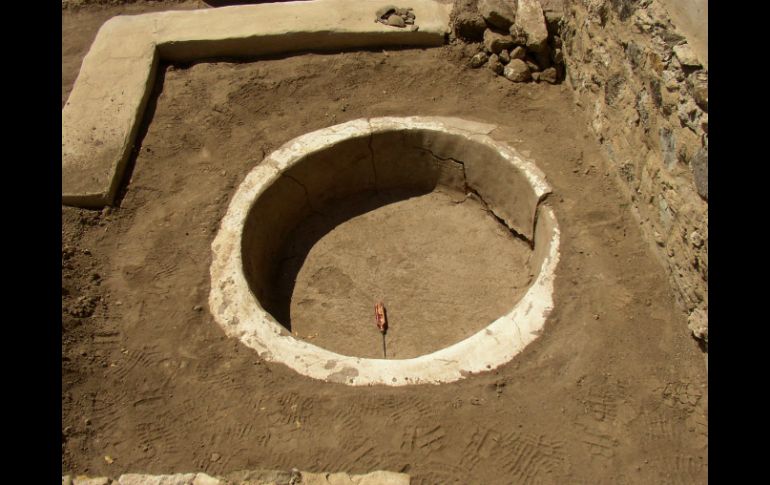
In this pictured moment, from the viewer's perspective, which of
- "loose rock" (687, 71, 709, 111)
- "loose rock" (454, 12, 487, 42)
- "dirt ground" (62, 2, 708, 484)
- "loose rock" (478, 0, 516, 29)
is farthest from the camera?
"loose rock" (454, 12, 487, 42)

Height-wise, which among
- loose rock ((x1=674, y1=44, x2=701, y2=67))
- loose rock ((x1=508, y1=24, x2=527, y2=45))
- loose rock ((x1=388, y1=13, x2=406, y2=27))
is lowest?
loose rock ((x1=388, y1=13, x2=406, y2=27))

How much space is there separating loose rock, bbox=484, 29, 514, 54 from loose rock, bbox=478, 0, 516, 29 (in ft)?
0.31

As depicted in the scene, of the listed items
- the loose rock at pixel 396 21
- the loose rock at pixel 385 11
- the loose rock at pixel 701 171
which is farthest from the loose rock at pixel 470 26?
the loose rock at pixel 701 171

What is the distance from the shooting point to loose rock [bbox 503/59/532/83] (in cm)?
528

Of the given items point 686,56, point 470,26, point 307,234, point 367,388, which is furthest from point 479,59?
point 367,388

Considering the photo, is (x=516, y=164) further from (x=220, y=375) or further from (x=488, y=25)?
(x=220, y=375)

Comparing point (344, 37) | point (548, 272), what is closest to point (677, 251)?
point (548, 272)

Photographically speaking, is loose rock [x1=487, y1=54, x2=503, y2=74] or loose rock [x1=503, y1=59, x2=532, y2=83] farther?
loose rock [x1=487, y1=54, x2=503, y2=74]

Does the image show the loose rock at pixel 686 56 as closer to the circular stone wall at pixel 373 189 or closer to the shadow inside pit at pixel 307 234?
the circular stone wall at pixel 373 189

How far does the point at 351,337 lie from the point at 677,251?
2.32 metres

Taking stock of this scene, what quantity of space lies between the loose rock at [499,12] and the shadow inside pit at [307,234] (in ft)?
5.54

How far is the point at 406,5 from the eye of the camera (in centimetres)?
581

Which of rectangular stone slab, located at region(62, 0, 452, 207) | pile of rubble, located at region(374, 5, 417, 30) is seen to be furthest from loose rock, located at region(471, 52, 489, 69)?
pile of rubble, located at region(374, 5, 417, 30)

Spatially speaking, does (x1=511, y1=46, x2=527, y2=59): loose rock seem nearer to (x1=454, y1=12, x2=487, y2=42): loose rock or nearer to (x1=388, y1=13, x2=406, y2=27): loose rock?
(x1=454, y1=12, x2=487, y2=42): loose rock
